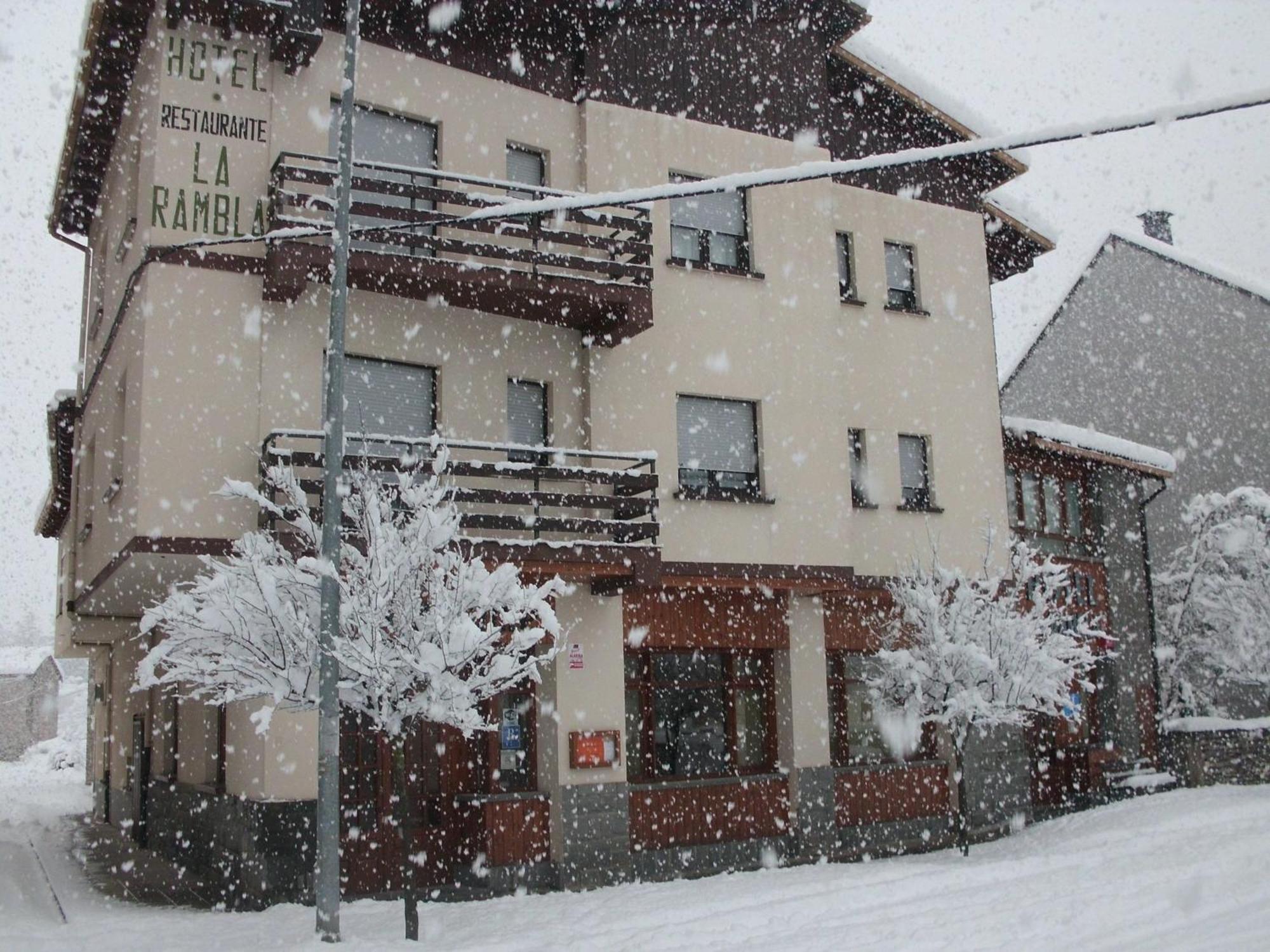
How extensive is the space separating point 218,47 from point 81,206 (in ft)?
27.2

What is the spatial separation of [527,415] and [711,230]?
4180 mm

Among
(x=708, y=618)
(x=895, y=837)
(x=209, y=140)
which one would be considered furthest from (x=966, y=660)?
(x=209, y=140)

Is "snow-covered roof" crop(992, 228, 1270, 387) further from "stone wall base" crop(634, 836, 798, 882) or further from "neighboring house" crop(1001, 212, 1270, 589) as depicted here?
"stone wall base" crop(634, 836, 798, 882)

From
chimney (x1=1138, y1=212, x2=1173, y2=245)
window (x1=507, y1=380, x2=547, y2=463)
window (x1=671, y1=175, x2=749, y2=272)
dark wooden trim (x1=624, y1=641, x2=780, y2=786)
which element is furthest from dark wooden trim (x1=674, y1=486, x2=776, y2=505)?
chimney (x1=1138, y1=212, x2=1173, y2=245)

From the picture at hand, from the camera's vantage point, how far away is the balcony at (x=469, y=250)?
1351 centimetres

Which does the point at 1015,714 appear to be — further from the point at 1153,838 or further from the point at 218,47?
the point at 218,47

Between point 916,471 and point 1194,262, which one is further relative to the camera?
point 1194,262

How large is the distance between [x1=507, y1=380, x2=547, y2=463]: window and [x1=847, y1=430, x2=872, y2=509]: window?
17.2ft

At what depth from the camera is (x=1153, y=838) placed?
54.2 feet

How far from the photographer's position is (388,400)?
14.8 meters

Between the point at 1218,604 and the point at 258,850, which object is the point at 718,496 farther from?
the point at 1218,604

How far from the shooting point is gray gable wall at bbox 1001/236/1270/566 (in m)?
30.3

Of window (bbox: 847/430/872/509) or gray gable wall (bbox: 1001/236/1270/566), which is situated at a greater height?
gray gable wall (bbox: 1001/236/1270/566)

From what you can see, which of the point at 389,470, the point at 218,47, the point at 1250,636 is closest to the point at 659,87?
the point at 218,47
